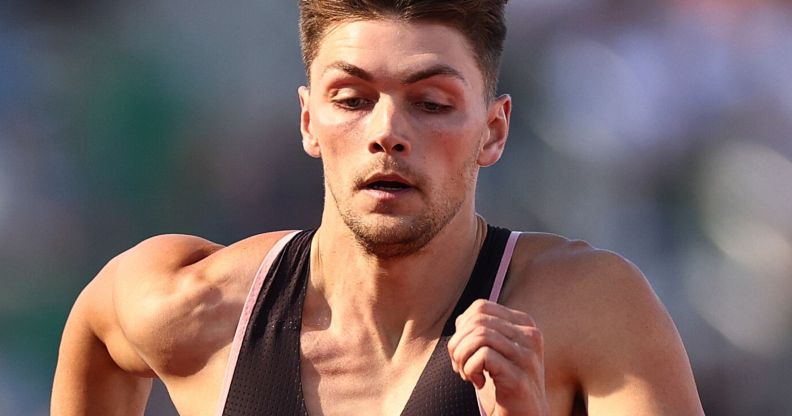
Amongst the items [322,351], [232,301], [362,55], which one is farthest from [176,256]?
[362,55]

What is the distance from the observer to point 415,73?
270 cm

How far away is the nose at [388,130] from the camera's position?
2.63 metres

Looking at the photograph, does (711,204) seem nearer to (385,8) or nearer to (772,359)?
(772,359)

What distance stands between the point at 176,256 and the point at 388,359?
0.76 metres

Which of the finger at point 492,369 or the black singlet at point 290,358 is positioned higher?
the finger at point 492,369

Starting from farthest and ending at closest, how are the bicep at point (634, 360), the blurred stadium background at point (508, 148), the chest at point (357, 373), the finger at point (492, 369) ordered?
the blurred stadium background at point (508, 148) → the chest at point (357, 373) → the bicep at point (634, 360) → the finger at point (492, 369)

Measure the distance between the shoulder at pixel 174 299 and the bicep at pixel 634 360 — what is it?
94 centimetres

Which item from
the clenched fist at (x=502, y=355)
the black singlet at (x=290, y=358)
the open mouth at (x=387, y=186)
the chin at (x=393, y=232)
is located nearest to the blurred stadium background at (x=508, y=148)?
the black singlet at (x=290, y=358)

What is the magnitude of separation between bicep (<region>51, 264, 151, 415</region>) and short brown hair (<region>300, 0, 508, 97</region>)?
3.39 ft

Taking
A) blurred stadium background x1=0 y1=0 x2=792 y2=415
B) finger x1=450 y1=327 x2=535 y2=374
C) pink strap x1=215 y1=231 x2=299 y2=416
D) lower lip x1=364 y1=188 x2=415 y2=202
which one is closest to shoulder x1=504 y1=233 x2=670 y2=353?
lower lip x1=364 y1=188 x2=415 y2=202

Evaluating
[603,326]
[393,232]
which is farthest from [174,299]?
[603,326]

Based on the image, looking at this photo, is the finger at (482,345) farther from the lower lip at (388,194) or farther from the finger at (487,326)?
the lower lip at (388,194)

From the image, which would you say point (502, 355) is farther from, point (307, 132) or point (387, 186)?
point (307, 132)

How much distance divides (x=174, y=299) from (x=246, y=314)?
0.79ft
